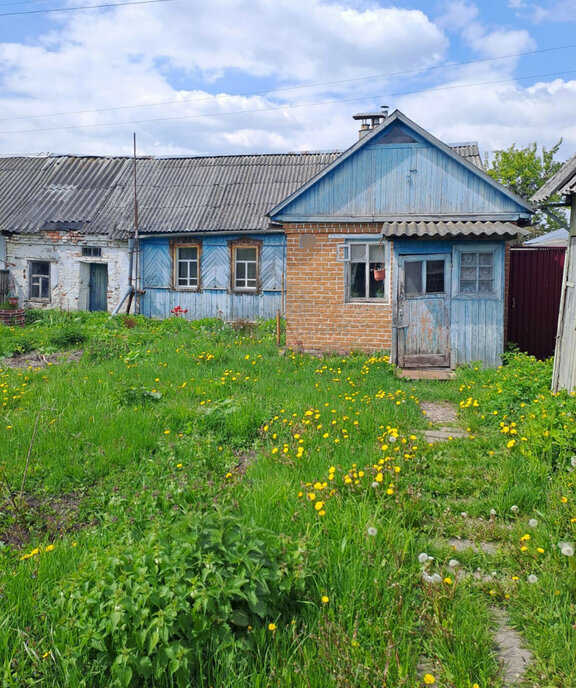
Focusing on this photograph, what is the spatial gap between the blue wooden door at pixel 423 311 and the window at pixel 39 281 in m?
12.8

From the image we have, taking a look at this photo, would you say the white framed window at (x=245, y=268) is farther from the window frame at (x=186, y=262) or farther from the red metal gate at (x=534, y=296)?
the red metal gate at (x=534, y=296)

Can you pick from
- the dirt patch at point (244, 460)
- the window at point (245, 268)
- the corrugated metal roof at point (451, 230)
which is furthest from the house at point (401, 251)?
the window at point (245, 268)

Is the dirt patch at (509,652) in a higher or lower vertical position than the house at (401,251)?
lower

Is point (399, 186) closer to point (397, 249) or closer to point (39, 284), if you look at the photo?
point (397, 249)

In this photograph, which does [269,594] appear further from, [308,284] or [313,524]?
[308,284]

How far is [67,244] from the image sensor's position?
1830cm

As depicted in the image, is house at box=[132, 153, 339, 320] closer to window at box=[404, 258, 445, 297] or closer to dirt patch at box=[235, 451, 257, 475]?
window at box=[404, 258, 445, 297]

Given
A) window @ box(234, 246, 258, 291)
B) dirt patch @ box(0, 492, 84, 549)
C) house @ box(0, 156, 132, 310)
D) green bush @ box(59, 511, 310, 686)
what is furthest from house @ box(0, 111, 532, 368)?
green bush @ box(59, 511, 310, 686)

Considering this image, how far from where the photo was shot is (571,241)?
7242 mm

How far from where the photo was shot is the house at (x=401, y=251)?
10.2 metres

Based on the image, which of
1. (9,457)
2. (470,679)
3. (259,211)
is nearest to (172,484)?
(9,457)

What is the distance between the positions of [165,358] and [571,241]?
20.8ft

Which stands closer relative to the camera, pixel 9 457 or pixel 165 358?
pixel 9 457

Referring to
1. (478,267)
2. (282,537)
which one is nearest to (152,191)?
(478,267)
